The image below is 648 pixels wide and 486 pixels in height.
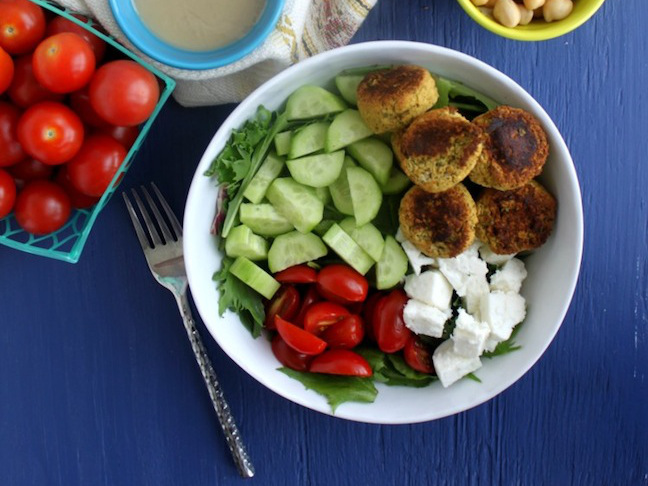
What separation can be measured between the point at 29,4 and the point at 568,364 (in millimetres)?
1493

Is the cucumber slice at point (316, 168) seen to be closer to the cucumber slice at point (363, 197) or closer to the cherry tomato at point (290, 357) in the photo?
the cucumber slice at point (363, 197)

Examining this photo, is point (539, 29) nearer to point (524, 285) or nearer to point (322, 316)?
point (524, 285)

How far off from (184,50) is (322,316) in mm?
636

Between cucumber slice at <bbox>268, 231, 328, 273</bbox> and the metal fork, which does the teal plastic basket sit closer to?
the metal fork

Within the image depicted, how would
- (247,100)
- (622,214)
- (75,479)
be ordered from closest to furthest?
1. (247,100)
2. (622,214)
3. (75,479)

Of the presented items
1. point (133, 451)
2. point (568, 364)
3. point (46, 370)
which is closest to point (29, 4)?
point (46, 370)

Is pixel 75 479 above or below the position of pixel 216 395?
below

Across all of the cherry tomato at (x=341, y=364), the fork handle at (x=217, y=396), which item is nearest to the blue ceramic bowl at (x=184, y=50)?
the fork handle at (x=217, y=396)

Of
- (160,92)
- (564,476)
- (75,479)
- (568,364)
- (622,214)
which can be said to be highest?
(160,92)

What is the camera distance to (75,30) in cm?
149

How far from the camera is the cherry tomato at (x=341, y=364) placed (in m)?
1.50

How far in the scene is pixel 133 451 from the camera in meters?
1.79

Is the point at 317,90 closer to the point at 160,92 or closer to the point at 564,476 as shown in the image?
the point at 160,92

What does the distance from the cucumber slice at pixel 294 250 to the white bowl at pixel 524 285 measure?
134 mm
